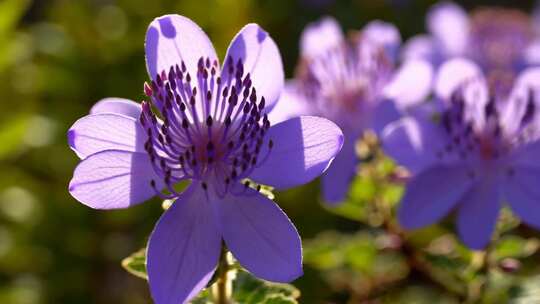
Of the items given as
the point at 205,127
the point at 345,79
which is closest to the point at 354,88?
the point at 345,79

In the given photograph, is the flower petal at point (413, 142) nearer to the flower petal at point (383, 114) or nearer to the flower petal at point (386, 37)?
the flower petal at point (383, 114)

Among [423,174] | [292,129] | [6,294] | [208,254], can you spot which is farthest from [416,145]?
[6,294]

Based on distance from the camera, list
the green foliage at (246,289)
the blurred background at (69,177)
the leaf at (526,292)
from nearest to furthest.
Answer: the green foliage at (246,289) < the leaf at (526,292) < the blurred background at (69,177)

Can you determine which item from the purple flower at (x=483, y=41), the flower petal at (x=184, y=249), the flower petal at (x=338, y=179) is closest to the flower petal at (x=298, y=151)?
the flower petal at (x=184, y=249)

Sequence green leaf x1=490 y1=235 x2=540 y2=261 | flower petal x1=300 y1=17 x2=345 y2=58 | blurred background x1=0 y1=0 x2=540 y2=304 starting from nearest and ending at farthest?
1. green leaf x1=490 y1=235 x2=540 y2=261
2. flower petal x1=300 y1=17 x2=345 y2=58
3. blurred background x1=0 y1=0 x2=540 y2=304

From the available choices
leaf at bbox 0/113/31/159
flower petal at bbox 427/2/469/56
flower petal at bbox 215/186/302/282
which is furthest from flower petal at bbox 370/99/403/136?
leaf at bbox 0/113/31/159

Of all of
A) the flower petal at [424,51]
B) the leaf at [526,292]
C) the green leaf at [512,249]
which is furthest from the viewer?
the flower petal at [424,51]

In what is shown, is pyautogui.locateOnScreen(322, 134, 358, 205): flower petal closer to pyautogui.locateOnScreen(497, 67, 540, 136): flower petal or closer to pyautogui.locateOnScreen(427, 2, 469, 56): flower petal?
pyautogui.locateOnScreen(497, 67, 540, 136): flower petal
